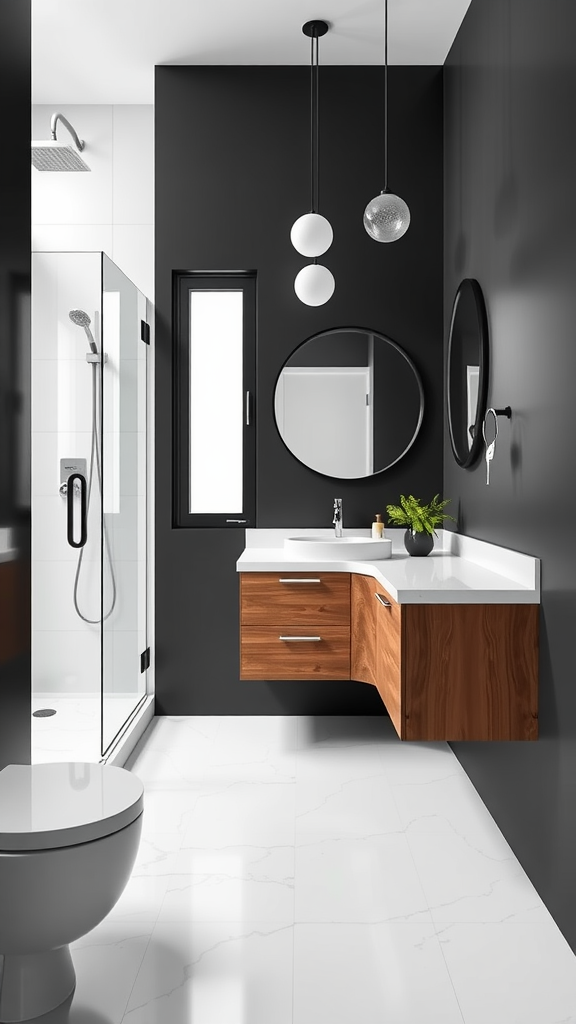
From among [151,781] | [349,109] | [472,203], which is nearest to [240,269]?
[349,109]

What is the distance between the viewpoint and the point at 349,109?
3.41 meters

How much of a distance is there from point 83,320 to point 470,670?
1.67 metres

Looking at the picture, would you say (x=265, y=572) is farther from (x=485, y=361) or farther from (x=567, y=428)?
(x=567, y=428)

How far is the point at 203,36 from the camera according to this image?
3.15m

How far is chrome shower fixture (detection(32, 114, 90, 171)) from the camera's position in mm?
2861

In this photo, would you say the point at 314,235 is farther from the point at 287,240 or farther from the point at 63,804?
the point at 63,804

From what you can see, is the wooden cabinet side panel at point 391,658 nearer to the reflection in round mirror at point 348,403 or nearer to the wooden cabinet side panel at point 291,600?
the wooden cabinet side panel at point 291,600

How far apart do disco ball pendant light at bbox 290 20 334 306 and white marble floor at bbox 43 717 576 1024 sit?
188 centimetres

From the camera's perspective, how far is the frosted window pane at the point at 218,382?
11.5ft

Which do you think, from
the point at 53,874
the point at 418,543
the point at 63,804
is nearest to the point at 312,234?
the point at 418,543

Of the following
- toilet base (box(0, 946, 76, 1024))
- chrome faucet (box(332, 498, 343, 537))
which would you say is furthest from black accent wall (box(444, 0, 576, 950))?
toilet base (box(0, 946, 76, 1024))

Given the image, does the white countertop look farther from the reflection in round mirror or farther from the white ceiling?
the white ceiling

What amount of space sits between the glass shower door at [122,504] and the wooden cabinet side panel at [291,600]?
1.66 feet

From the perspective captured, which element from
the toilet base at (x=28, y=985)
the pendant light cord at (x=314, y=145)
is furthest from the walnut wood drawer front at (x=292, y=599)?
the pendant light cord at (x=314, y=145)
